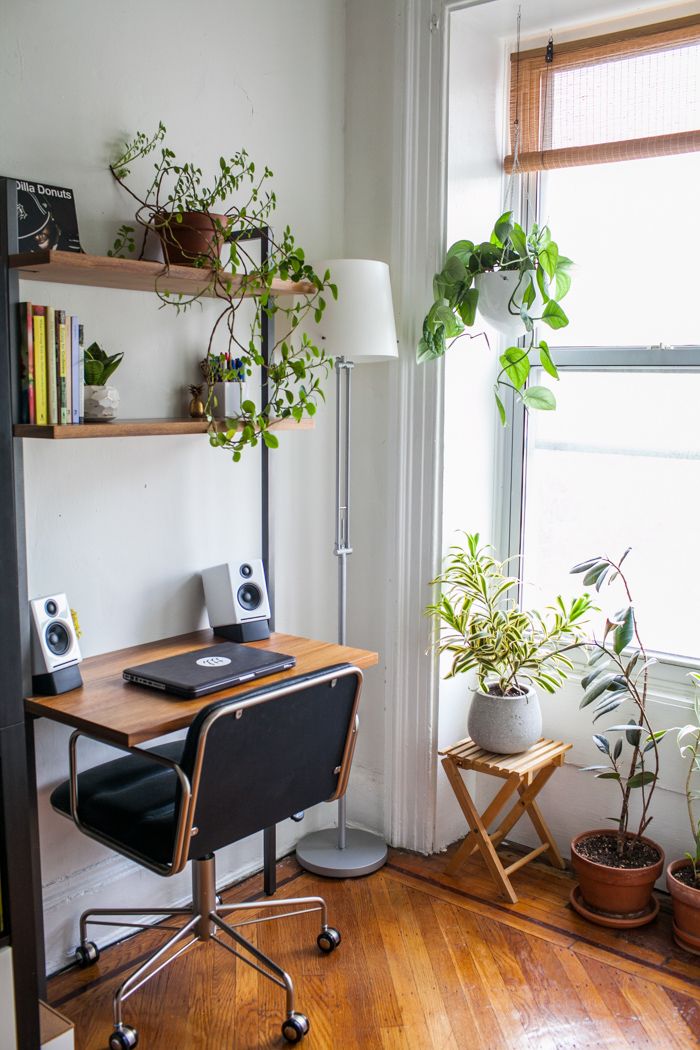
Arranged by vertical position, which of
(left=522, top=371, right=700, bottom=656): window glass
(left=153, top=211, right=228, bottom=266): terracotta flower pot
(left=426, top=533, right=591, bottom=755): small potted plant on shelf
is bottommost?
(left=426, top=533, right=591, bottom=755): small potted plant on shelf

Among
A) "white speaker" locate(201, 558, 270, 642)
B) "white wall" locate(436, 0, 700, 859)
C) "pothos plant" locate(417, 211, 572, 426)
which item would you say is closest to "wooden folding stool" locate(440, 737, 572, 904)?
"white wall" locate(436, 0, 700, 859)

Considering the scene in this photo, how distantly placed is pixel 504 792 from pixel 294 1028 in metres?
0.94

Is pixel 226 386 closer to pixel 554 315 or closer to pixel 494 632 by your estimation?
pixel 554 315

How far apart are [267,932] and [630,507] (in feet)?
5.29

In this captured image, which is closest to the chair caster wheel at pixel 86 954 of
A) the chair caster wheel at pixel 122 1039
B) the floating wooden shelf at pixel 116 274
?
the chair caster wheel at pixel 122 1039

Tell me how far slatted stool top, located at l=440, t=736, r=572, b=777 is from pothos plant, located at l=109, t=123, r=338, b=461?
1.11m

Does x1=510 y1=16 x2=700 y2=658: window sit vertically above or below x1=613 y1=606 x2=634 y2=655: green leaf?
above

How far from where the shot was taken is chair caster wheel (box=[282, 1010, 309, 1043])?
2277mm

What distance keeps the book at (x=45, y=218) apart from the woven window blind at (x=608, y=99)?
58.0 inches

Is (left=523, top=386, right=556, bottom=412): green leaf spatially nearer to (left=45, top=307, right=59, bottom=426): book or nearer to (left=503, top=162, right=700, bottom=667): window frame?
(left=503, top=162, right=700, bottom=667): window frame

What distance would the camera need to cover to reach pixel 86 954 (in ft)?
8.31

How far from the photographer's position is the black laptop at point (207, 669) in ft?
7.54

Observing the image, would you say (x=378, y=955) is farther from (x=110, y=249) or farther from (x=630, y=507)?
(x=110, y=249)

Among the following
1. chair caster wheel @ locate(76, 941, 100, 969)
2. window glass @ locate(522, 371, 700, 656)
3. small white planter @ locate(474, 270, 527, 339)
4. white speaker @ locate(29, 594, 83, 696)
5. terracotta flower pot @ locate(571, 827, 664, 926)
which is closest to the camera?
white speaker @ locate(29, 594, 83, 696)
